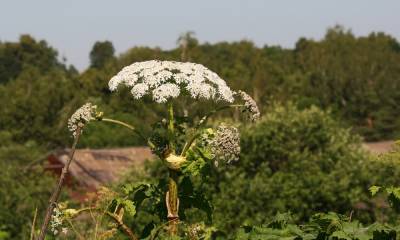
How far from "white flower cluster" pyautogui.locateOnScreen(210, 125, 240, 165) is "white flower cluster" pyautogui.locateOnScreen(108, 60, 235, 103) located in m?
0.25

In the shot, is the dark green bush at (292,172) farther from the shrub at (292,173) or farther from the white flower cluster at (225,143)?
the white flower cluster at (225,143)

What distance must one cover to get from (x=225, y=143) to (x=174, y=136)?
1.13 feet

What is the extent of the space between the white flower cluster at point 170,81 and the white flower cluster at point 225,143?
25cm

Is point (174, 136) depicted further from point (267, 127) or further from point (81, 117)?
point (267, 127)

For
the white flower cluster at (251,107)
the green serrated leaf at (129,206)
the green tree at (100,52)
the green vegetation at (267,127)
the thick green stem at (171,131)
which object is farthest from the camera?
the green tree at (100,52)

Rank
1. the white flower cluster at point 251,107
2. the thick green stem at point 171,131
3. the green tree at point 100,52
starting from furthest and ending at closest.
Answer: the green tree at point 100,52 → the white flower cluster at point 251,107 → the thick green stem at point 171,131

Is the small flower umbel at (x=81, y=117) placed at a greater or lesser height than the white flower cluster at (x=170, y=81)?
lesser

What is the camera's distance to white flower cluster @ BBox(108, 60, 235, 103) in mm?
5000

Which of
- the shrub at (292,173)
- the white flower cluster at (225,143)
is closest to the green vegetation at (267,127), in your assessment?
the shrub at (292,173)

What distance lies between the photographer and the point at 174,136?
5023 millimetres

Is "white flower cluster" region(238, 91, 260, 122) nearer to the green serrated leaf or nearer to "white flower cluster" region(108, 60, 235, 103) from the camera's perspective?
"white flower cluster" region(108, 60, 235, 103)

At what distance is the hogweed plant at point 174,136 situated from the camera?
489 centimetres

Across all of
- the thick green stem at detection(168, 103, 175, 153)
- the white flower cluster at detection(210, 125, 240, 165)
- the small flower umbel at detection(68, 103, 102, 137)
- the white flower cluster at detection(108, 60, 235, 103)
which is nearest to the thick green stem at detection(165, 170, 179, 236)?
the thick green stem at detection(168, 103, 175, 153)

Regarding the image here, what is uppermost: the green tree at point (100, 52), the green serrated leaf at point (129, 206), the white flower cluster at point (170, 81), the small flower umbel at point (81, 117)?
the green tree at point (100, 52)
